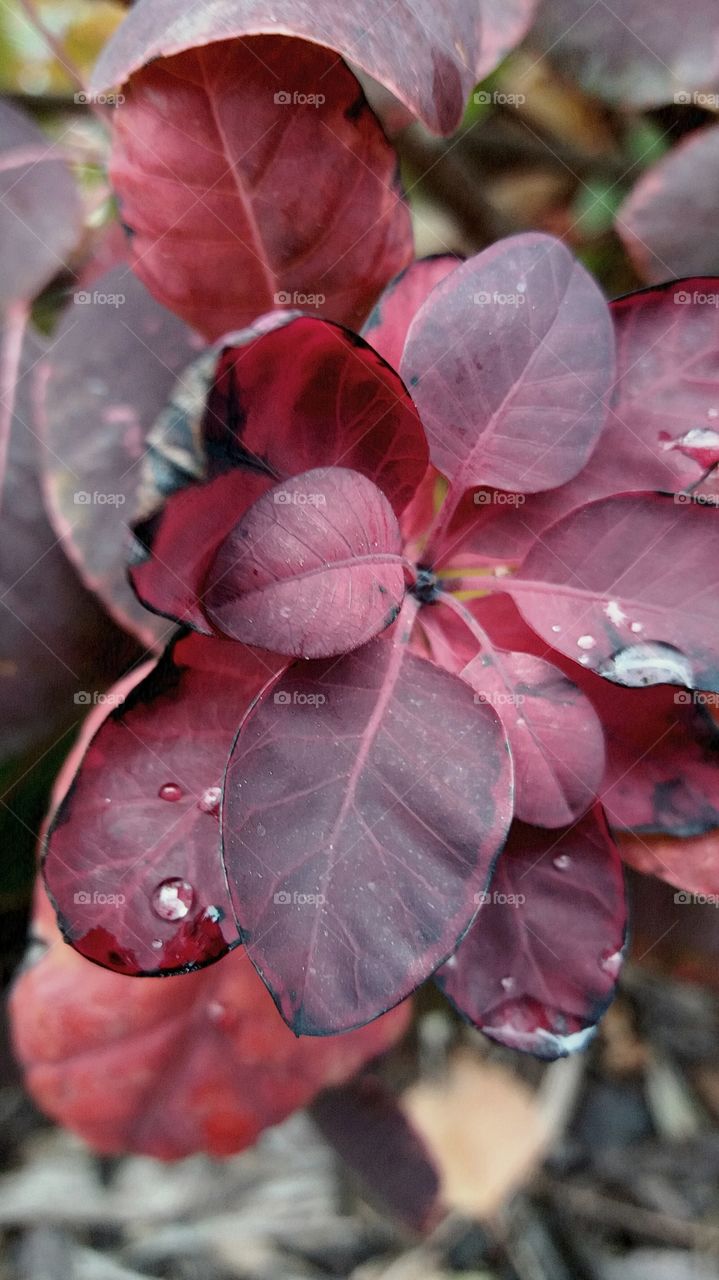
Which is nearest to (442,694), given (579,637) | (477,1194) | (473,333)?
(579,637)

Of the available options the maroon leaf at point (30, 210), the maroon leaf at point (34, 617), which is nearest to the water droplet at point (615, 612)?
the maroon leaf at point (34, 617)

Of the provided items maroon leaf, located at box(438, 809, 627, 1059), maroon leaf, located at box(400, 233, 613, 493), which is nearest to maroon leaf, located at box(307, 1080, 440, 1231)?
maroon leaf, located at box(438, 809, 627, 1059)

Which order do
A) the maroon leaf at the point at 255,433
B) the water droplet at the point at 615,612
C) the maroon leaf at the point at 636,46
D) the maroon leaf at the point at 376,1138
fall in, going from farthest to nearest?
the maroon leaf at the point at 376,1138
the maroon leaf at the point at 636,46
the water droplet at the point at 615,612
the maroon leaf at the point at 255,433

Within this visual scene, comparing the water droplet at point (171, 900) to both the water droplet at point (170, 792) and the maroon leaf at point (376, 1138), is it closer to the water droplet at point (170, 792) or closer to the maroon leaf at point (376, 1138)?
the water droplet at point (170, 792)

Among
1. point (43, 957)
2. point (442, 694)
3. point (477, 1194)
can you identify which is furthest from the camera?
point (477, 1194)

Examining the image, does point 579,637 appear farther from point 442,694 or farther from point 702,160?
point 702,160

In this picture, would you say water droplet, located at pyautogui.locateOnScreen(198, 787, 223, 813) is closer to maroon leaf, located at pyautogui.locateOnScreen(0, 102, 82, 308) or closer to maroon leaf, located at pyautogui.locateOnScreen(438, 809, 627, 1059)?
maroon leaf, located at pyautogui.locateOnScreen(438, 809, 627, 1059)

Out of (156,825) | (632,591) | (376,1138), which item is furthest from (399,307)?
(376,1138)
